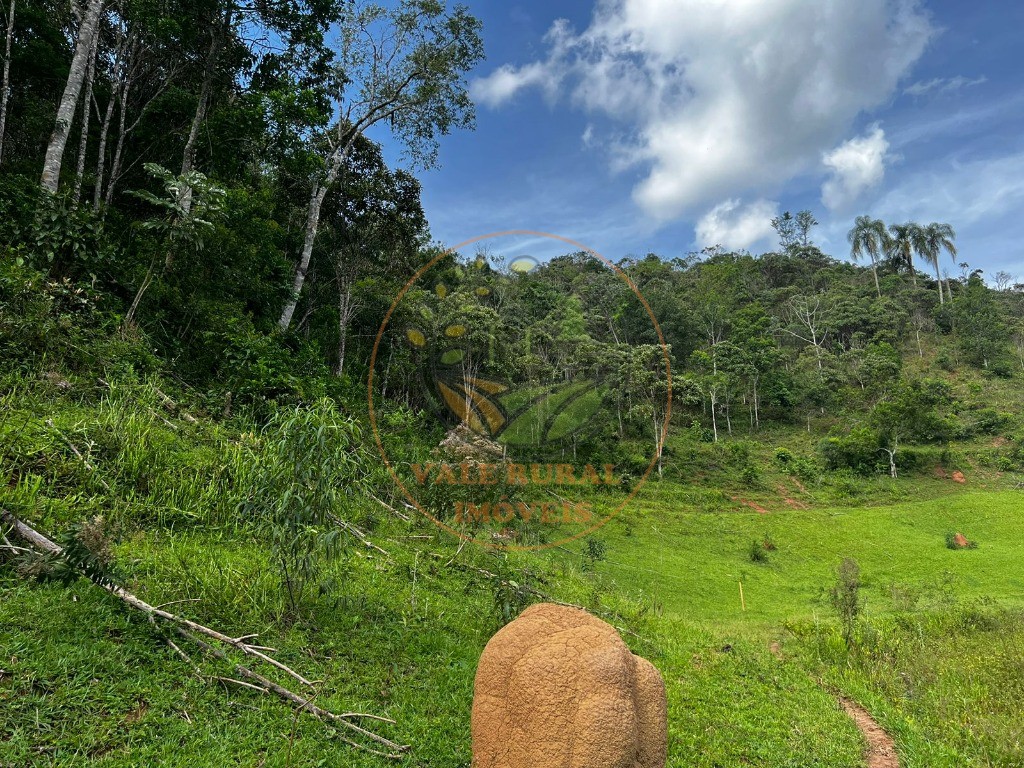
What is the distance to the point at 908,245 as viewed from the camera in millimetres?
53750

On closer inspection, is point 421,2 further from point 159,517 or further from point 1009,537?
point 1009,537

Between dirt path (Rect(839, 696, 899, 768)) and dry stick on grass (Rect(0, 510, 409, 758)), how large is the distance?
4556 mm

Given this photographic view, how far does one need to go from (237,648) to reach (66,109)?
842 cm

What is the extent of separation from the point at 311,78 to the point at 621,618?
44.2 ft

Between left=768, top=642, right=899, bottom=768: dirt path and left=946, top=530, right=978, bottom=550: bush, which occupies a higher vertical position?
left=768, top=642, right=899, bottom=768: dirt path

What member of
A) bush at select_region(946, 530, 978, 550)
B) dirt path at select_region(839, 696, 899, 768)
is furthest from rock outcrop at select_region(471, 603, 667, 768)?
bush at select_region(946, 530, 978, 550)

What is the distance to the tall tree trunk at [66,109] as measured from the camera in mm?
7625

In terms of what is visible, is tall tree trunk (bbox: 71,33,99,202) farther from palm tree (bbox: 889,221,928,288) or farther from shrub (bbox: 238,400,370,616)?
palm tree (bbox: 889,221,928,288)

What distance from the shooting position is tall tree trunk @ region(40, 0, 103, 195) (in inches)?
300

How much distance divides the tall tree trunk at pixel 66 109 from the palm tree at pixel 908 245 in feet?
210

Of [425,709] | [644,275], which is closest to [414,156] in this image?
[425,709]

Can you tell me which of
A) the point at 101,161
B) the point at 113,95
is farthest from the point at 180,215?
the point at 113,95

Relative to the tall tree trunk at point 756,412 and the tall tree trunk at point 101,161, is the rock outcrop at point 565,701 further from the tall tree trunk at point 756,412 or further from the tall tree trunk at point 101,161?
the tall tree trunk at point 756,412

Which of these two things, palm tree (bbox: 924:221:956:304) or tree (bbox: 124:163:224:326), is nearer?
tree (bbox: 124:163:224:326)
